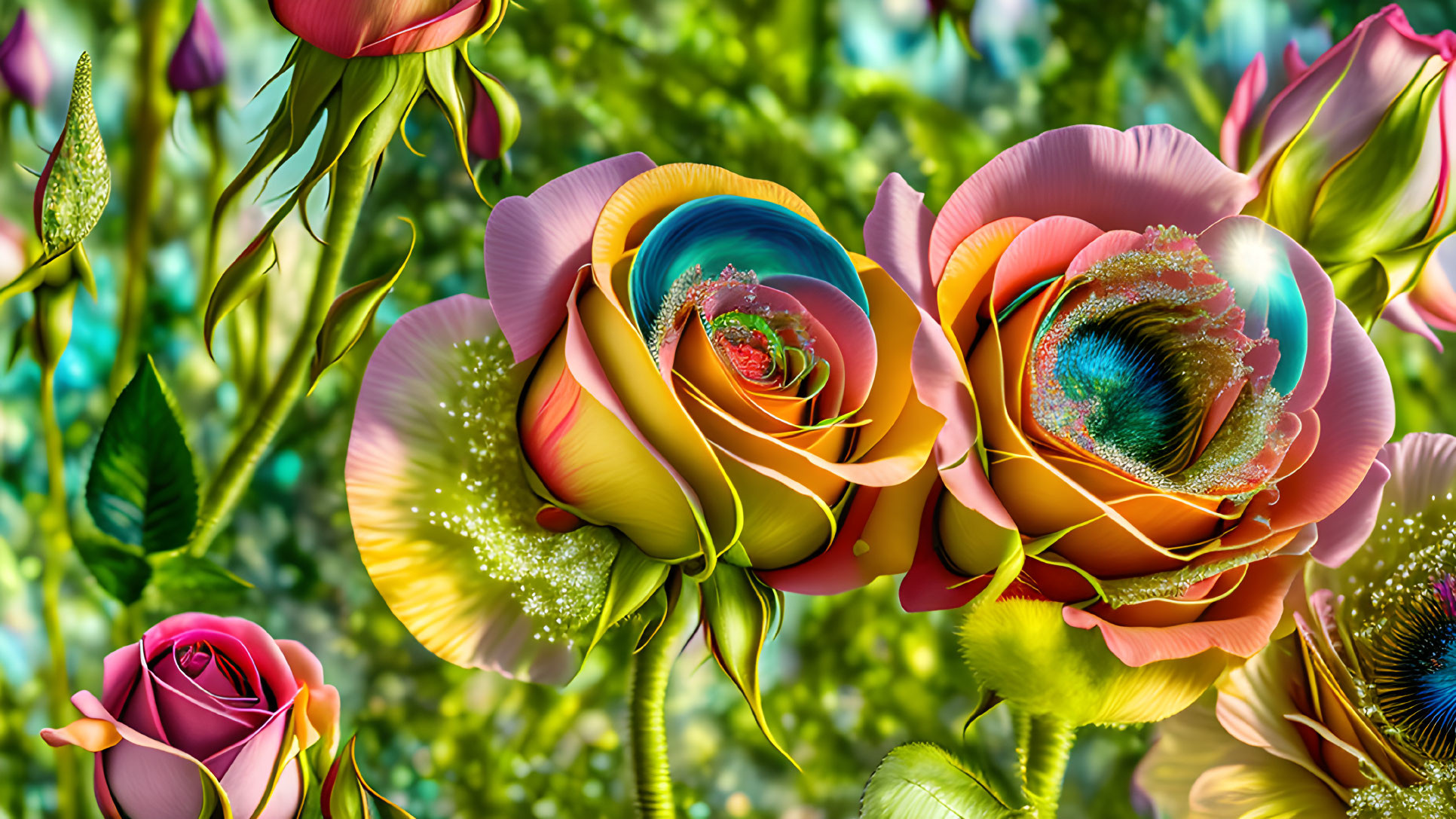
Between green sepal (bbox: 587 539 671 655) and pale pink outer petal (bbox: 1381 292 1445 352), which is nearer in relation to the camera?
green sepal (bbox: 587 539 671 655)

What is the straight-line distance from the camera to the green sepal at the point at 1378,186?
479 mm

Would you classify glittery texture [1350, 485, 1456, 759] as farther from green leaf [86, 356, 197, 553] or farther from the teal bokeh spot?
green leaf [86, 356, 197, 553]

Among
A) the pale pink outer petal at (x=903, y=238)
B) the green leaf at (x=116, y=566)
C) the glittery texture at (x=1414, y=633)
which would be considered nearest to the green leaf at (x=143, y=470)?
the green leaf at (x=116, y=566)

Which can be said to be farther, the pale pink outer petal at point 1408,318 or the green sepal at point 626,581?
the pale pink outer petal at point 1408,318

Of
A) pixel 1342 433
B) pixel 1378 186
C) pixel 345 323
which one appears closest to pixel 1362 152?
pixel 1378 186

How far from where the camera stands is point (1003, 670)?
17.2 inches

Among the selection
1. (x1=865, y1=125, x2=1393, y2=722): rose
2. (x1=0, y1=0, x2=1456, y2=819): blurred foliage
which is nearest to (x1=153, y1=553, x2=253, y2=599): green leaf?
(x1=0, y1=0, x2=1456, y2=819): blurred foliage

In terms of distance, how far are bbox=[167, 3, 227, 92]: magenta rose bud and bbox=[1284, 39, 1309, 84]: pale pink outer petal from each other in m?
0.48

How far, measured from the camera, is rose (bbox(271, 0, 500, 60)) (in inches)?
14.8

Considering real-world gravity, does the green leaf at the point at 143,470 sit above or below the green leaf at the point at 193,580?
above

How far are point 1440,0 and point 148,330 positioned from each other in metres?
0.62

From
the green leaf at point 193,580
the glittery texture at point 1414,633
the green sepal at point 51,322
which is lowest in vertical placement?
the green leaf at point 193,580

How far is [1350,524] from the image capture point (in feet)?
1.40

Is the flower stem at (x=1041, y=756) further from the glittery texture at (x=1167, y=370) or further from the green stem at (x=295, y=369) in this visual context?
the green stem at (x=295, y=369)
